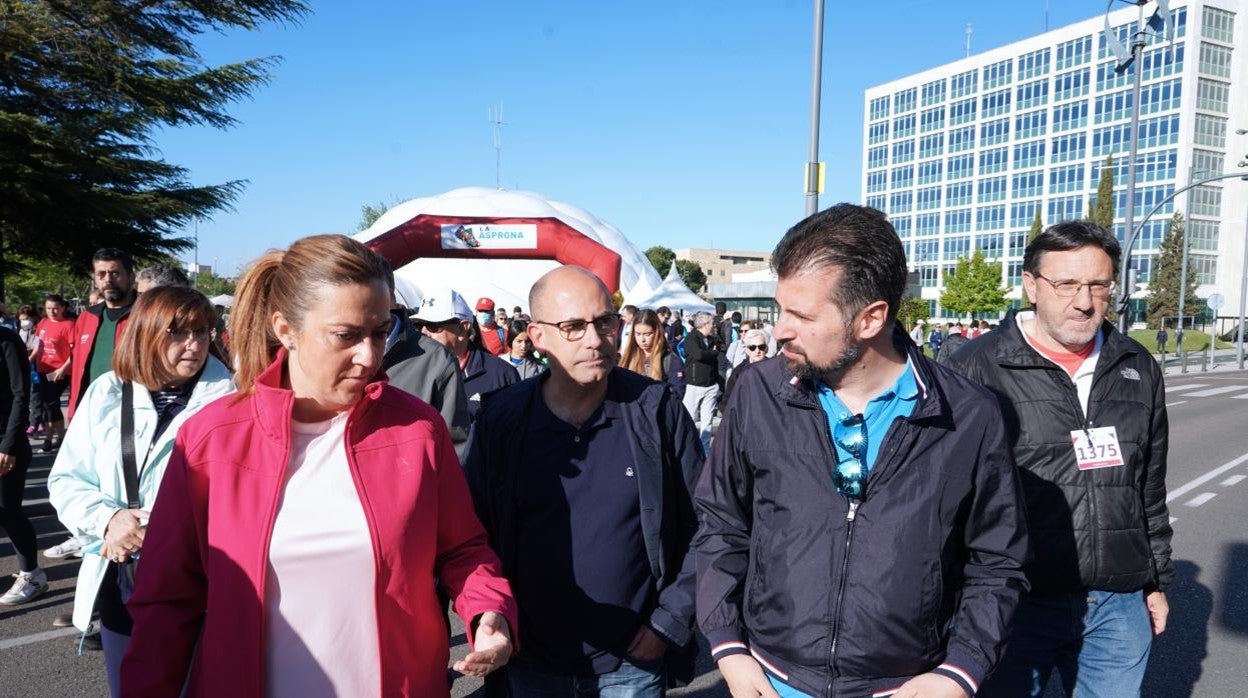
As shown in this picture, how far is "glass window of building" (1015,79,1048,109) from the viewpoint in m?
68.4

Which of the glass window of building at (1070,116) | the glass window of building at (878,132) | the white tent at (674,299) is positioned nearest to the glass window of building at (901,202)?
the glass window of building at (878,132)

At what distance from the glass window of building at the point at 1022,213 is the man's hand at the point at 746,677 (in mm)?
76619

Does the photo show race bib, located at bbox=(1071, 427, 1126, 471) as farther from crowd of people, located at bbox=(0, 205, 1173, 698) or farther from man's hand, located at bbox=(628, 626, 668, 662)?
man's hand, located at bbox=(628, 626, 668, 662)

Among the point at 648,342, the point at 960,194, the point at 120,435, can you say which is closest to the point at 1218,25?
the point at 960,194

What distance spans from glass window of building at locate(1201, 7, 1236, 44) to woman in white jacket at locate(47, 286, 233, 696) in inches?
2850

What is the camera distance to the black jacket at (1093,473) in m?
2.81

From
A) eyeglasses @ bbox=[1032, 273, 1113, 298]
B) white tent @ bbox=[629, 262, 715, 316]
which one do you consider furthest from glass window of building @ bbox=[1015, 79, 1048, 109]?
eyeglasses @ bbox=[1032, 273, 1113, 298]

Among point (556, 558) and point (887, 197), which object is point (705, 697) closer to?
point (556, 558)

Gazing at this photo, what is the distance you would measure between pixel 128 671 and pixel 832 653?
5.29ft

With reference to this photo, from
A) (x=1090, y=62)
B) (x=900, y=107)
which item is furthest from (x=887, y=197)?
(x=1090, y=62)

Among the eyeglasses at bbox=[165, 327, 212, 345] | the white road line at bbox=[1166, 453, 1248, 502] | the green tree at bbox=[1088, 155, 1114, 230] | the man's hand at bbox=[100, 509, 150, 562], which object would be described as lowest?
the white road line at bbox=[1166, 453, 1248, 502]

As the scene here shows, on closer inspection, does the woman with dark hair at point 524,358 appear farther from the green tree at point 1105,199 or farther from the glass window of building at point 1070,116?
the glass window of building at point 1070,116

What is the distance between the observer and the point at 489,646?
2006mm

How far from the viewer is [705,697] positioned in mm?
4125
